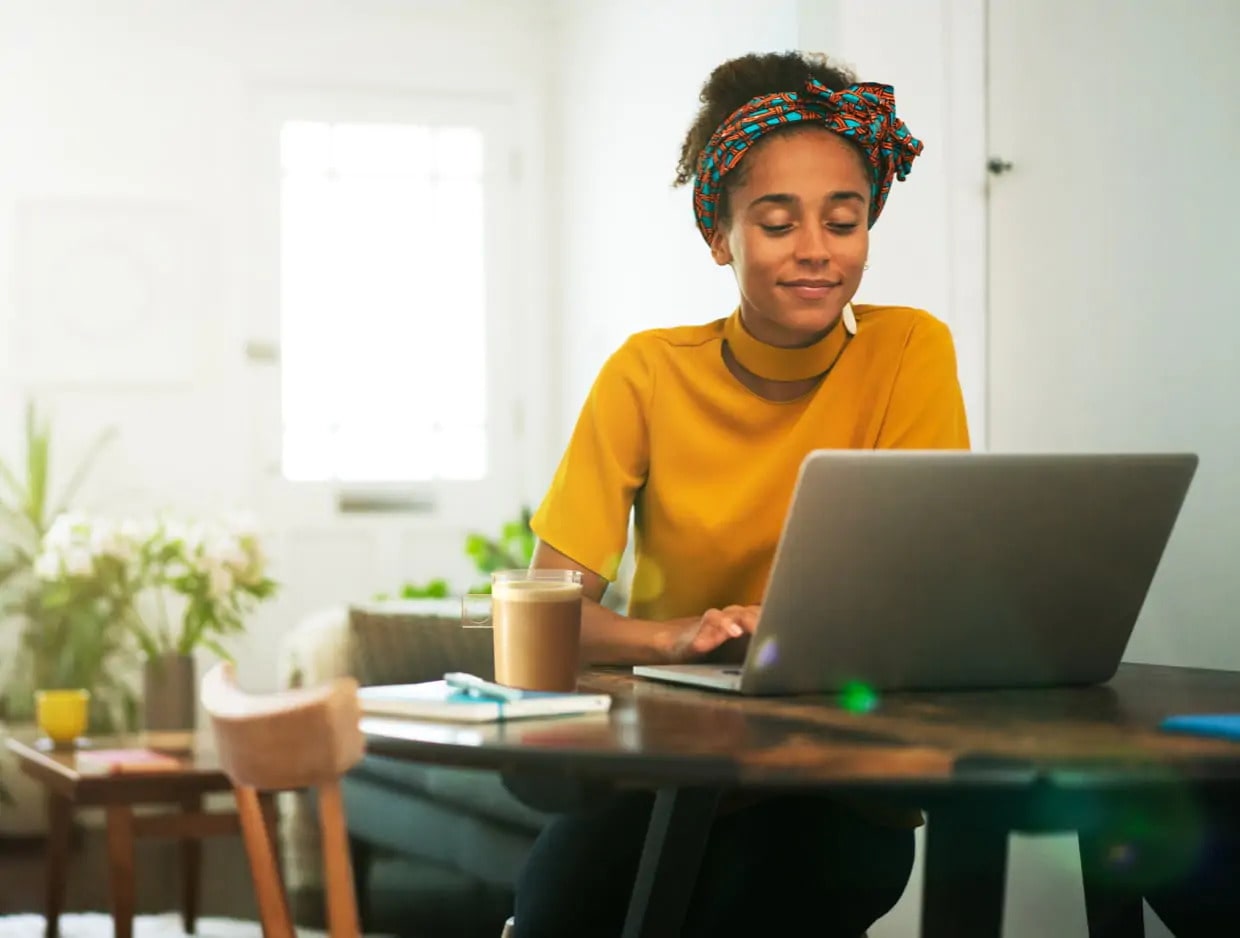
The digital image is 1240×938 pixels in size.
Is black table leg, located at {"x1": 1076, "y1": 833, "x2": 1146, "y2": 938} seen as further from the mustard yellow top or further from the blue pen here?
the blue pen

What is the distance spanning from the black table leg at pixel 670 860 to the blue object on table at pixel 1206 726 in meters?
0.36

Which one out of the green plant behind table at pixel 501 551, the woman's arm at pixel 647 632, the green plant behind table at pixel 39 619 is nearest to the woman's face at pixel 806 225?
the woman's arm at pixel 647 632

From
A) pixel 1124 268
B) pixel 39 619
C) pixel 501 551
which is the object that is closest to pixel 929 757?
pixel 1124 268

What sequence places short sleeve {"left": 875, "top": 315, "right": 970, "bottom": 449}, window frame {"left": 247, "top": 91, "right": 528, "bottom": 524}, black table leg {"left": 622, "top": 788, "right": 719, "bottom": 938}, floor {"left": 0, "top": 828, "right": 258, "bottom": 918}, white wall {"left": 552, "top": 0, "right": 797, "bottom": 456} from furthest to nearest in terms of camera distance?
window frame {"left": 247, "top": 91, "right": 528, "bottom": 524}, white wall {"left": 552, "top": 0, "right": 797, "bottom": 456}, floor {"left": 0, "top": 828, "right": 258, "bottom": 918}, short sleeve {"left": 875, "top": 315, "right": 970, "bottom": 449}, black table leg {"left": 622, "top": 788, "right": 719, "bottom": 938}

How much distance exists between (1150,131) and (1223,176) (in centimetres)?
19

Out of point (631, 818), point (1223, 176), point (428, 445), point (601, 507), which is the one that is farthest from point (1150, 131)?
point (428, 445)

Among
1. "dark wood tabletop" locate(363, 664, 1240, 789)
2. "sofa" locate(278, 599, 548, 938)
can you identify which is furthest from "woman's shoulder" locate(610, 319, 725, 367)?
"sofa" locate(278, 599, 548, 938)

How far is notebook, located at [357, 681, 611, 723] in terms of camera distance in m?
1.10

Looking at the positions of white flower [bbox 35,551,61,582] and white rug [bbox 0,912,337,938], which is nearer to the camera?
white rug [bbox 0,912,337,938]

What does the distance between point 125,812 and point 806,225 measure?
2.31 meters

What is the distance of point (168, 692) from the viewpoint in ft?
12.8

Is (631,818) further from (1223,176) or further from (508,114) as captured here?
(508,114)

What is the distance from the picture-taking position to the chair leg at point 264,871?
95 centimetres

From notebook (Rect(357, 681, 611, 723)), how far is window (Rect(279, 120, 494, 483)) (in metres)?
5.14
